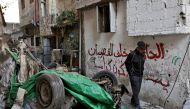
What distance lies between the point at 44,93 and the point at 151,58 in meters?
3.63

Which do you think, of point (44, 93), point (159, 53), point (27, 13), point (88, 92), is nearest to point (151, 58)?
point (159, 53)

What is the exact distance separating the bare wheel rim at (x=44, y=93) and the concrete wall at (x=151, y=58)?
3.50m

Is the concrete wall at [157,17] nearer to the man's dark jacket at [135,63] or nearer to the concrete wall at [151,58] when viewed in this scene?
the concrete wall at [151,58]

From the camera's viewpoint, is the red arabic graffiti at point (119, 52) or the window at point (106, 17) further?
the window at point (106, 17)

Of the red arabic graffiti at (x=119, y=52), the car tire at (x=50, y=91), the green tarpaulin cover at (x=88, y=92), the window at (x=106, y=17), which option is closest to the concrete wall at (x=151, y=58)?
the red arabic graffiti at (x=119, y=52)

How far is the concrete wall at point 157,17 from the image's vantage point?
24.1ft

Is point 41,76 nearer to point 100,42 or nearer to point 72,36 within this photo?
point 100,42

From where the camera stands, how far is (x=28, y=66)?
25.3ft

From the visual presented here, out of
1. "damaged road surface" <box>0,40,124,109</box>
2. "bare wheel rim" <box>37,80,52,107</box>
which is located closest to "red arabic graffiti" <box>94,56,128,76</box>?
"damaged road surface" <box>0,40,124,109</box>

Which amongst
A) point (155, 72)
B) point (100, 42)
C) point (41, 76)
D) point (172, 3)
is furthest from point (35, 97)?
point (100, 42)

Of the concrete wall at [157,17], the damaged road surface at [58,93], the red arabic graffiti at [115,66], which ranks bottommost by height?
the damaged road surface at [58,93]

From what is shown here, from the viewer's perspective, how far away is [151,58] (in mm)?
8492

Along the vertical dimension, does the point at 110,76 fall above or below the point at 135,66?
below

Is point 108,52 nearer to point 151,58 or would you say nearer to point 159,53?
point 151,58
